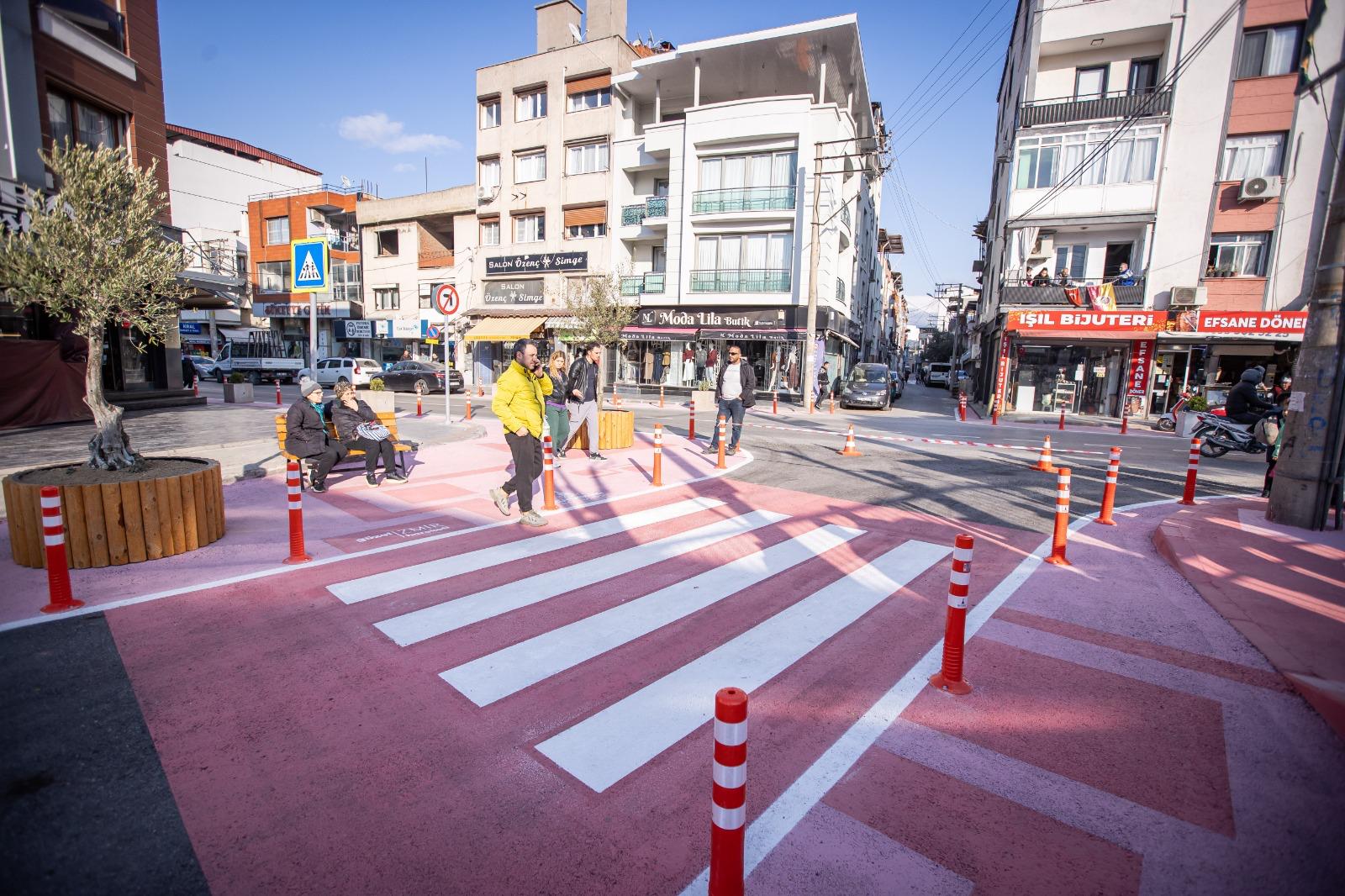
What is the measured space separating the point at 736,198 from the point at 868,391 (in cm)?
1080

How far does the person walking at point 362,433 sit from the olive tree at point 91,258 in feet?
8.32

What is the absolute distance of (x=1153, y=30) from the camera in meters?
23.0

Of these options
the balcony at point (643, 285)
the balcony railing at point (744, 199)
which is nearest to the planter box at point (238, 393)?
the balcony at point (643, 285)

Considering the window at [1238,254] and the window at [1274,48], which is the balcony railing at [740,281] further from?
the window at [1274,48]

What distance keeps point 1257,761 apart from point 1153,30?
29926mm

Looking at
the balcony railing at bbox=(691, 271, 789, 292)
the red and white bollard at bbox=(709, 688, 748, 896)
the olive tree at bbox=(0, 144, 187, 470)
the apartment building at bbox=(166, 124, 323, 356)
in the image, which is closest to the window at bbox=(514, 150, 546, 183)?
the balcony railing at bbox=(691, 271, 789, 292)

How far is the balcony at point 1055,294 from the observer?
23453 mm

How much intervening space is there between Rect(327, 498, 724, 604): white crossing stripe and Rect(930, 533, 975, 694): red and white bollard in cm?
378

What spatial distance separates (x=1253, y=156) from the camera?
22.2 m

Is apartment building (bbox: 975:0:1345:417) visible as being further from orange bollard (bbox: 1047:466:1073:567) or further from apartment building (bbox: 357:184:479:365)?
apartment building (bbox: 357:184:479:365)

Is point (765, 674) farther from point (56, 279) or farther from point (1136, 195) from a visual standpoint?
point (1136, 195)

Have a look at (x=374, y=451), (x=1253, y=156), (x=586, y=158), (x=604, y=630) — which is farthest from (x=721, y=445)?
(x=586, y=158)

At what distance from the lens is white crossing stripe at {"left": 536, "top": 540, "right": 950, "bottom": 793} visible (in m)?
3.12

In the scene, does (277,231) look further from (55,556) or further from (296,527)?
(55,556)
